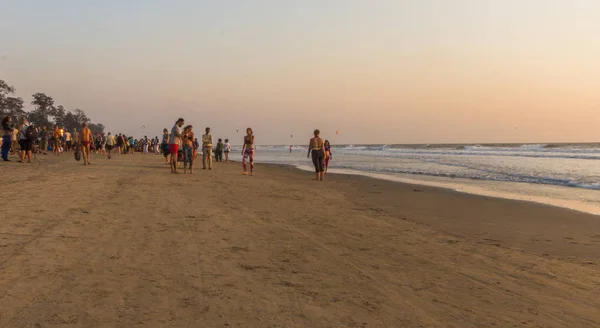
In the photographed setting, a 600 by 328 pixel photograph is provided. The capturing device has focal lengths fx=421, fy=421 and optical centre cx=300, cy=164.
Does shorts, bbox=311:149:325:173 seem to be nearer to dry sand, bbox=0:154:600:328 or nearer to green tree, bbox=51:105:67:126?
dry sand, bbox=0:154:600:328

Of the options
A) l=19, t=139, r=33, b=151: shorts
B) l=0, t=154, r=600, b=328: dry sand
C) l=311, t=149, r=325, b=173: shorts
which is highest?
l=19, t=139, r=33, b=151: shorts

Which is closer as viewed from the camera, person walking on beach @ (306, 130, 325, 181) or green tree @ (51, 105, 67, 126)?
person walking on beach @ (306, 130, 325, 181)

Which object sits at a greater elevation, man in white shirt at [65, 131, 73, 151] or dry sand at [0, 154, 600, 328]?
man in white shirt at [65, 131, 73, 151]

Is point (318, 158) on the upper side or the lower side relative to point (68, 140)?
lower

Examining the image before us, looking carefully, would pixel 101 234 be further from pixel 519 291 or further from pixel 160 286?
pixel 519 291

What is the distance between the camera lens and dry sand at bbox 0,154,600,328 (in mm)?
3383

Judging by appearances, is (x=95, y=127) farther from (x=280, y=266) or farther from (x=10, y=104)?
(x=280, y=266)

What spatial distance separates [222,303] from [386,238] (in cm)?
351

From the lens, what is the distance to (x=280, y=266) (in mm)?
4664

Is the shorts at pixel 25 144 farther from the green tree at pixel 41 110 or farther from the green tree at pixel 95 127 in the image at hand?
the green tree at pixel 95 127

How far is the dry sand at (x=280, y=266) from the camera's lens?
3383 millimetres

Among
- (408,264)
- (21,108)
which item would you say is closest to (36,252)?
(408,264)

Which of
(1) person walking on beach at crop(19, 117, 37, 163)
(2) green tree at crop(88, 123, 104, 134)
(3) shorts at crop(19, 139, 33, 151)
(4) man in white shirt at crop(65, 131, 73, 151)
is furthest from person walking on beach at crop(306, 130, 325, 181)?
(2) green tree at crop(88, 123, 104, 134)

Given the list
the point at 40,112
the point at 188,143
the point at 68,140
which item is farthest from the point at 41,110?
the point at 188,143
